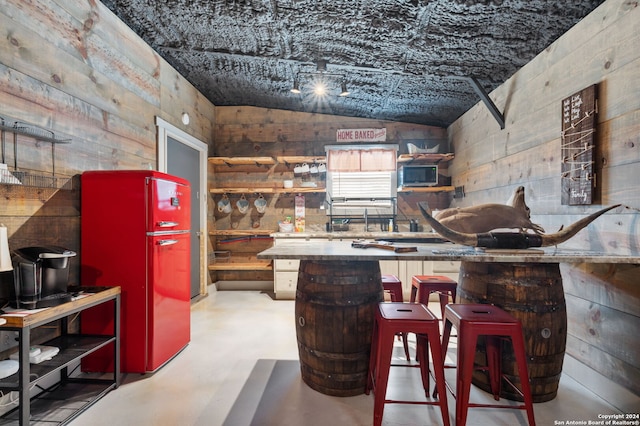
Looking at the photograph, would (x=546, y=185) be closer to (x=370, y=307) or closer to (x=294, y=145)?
(x=370, y=307)

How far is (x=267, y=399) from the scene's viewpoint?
74.5 inches

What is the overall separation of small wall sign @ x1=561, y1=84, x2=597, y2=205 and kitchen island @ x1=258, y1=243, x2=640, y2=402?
439mm

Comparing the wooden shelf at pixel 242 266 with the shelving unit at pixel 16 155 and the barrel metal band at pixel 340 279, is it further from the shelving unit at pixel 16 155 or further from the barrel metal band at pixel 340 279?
the barrel metal band at pixel 340 279

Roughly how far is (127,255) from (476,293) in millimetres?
2327

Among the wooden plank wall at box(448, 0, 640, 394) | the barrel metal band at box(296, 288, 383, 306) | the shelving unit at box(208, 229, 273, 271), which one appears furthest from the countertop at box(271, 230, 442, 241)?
the barrel metal band at box(296, 288, 383, 306)

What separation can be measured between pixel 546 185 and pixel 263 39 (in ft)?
8.79

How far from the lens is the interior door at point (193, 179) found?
365 cm

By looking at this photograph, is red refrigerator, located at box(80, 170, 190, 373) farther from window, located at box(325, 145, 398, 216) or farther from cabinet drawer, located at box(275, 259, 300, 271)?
window, located at box(325, 145, 398, 216)

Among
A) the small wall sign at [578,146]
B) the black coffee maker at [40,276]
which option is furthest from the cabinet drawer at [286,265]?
the small wall sign at [578,146]

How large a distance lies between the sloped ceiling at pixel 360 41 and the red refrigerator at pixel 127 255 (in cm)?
147

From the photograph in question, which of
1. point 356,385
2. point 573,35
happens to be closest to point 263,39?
point 573,35

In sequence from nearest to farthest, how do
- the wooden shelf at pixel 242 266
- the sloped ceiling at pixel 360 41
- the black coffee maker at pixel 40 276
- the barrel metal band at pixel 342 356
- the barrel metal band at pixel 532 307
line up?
the black coffee maker at pixel 40 276 < the barrel metal band at pixel 532 307 < the barrel metal band at pixel 342 356 < the sloped ceiling at pixel 360 41 < the wooden shelf at pixel 242 266

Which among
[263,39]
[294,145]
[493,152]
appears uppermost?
[263,39]

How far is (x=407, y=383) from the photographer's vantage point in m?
2.07
